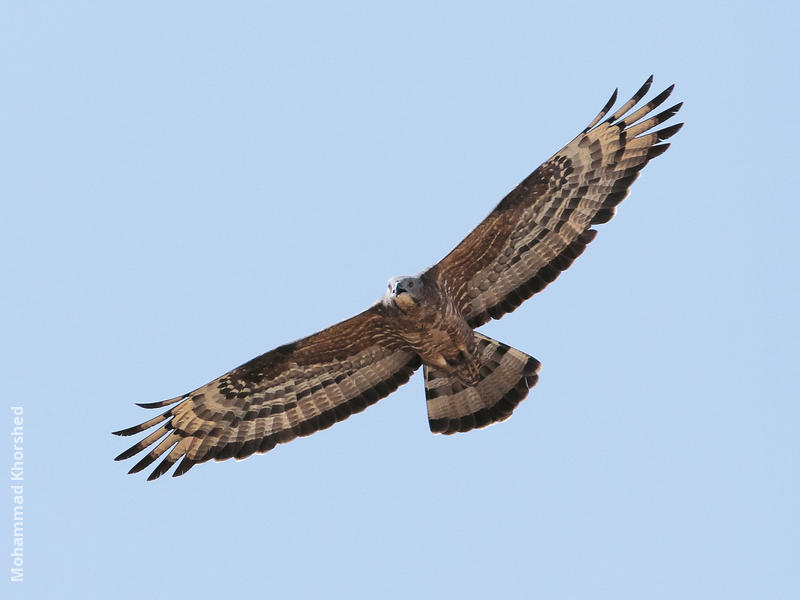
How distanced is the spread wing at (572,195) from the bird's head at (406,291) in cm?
71

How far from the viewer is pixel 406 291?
16.8 metres

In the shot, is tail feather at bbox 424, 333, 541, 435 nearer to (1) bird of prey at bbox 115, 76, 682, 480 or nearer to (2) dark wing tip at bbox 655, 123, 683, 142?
(1) bird of prey at bbox 115, 76, 682, 480

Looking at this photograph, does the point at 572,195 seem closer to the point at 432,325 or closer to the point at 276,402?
the point at 432,325

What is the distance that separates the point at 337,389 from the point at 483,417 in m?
1.63

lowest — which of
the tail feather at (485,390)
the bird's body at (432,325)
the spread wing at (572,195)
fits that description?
the tail feather at (485,390)

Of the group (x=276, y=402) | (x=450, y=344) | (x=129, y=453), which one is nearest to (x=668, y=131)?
(x=450, y=344)

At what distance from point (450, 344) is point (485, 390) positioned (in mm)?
842

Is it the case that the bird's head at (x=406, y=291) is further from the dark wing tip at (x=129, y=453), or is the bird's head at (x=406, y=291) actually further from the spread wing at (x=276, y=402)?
the dark wing tip at (x=129, y=453)

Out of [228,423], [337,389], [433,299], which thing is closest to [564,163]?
[433,299]

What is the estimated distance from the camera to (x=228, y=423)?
18.2m

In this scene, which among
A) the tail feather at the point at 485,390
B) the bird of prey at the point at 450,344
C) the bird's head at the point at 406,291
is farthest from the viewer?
the tail feather at the point at 485,390

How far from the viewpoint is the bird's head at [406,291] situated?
16828 mm

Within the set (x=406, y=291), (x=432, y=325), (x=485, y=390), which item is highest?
(x=406, y=291)

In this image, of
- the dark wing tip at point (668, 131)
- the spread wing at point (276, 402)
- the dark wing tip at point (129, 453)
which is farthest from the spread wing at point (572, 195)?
the dark wing tip at point (129, 453)
